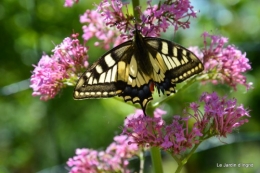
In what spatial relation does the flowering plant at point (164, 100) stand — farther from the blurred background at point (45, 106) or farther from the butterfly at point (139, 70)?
the blurred background at point (45, 106)

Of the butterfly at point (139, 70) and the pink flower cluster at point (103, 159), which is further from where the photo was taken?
the pink flower cluster at point (103, 159)

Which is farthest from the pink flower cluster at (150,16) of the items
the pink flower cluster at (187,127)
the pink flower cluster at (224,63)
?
the pink flower cluster at (187,127)

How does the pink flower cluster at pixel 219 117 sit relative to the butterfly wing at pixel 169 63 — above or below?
below

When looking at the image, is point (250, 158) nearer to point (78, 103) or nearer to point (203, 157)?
point (203, 157)

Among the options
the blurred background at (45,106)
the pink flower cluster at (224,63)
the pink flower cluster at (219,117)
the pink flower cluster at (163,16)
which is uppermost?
the blurred background at (45,106)

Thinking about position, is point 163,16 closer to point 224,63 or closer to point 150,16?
point 150,16

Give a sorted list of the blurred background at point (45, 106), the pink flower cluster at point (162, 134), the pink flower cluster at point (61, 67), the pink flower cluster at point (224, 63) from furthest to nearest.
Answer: the blurred background at point (45, 106) < the pink flower cluster at point (224, 63) < the pink flower cluster at point (61, 67) < the pink flower cluster at point (162, 134)

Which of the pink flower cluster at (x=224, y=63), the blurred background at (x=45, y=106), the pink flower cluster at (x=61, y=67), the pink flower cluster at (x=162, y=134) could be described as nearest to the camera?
the pink flower cluster at (x=162, y=134)

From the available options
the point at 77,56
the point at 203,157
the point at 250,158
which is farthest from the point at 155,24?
the point at 250,158

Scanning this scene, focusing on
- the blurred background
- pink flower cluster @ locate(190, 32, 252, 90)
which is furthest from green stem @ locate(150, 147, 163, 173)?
the blurred background
